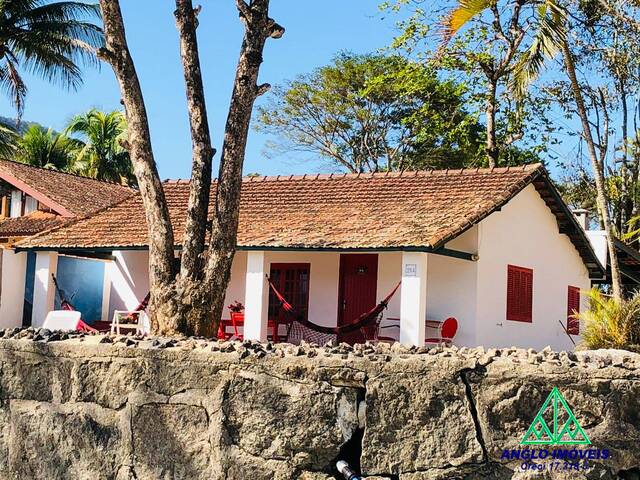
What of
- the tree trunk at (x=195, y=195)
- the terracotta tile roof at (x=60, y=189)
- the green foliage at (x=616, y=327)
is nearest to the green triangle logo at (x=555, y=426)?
the tree trunk at (x=195, y=195)

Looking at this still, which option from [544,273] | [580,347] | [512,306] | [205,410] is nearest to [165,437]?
[205,410]

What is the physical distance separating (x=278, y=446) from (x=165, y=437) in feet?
1.77

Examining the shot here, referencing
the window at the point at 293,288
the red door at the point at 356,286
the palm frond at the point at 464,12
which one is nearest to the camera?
the palm frond at the point at 464,12

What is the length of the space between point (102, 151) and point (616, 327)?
26.1m

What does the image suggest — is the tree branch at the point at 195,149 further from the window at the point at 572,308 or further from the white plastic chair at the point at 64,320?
the window at the point at 572,308

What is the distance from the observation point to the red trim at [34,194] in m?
21.5

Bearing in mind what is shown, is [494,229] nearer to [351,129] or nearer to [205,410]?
[205,410]

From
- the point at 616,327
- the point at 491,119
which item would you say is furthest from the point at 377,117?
the point at 616,327

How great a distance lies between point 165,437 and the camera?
3.87m

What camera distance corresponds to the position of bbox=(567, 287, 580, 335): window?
18.2m

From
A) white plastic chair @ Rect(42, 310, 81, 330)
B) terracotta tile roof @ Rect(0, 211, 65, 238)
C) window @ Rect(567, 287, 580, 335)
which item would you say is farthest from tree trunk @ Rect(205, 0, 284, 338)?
terracotta tile roof @ Rect(0, 211, 65, 238)

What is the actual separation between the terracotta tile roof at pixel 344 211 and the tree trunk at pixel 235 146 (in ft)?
24.3

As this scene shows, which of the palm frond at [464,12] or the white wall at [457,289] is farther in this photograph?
the white wall at [457,289]

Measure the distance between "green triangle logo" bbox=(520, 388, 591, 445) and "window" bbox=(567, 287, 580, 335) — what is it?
14890 mm
